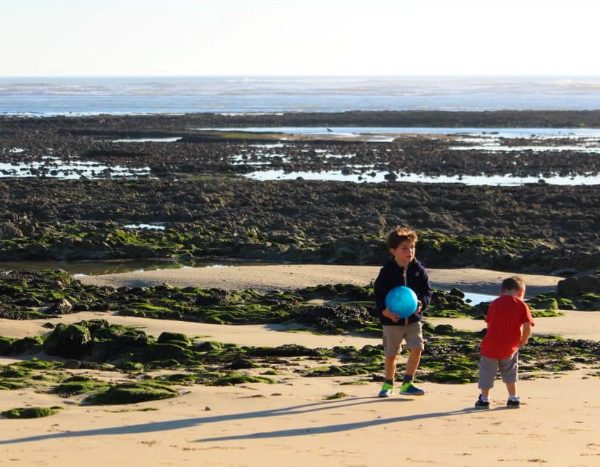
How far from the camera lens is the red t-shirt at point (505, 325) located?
9484 mm

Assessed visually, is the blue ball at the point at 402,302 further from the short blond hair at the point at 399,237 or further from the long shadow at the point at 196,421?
the long shadow at the point at 196,421

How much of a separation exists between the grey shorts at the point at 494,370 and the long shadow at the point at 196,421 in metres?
0.74

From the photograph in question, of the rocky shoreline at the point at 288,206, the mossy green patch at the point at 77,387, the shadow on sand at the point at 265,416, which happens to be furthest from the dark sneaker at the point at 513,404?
the rocky shoreline at the point at 288,206

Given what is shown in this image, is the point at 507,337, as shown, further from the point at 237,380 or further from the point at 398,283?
the point at 237,380

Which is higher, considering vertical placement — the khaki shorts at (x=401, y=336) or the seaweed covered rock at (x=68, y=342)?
the khaki shorts at (x=401, y=336)

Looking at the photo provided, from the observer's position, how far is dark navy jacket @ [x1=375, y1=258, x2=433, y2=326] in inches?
385

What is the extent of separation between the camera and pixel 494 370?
952 cm

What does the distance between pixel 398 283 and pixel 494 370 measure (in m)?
1.10

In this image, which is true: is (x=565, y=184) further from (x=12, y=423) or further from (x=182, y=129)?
(x=182, y=129)

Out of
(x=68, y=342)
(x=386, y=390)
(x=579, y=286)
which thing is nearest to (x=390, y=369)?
(x=386, y=390)

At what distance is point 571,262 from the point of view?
21828 mm

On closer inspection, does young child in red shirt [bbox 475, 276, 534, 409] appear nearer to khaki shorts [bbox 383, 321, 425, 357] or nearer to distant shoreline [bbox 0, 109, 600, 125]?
khaki shorts [bbox 383, 321, 425, 357]

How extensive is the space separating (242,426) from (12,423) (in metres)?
1.79

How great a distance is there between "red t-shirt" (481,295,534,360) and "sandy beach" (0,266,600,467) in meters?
0.48
